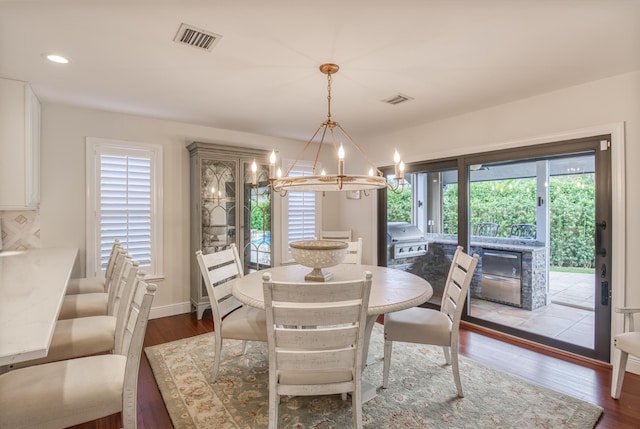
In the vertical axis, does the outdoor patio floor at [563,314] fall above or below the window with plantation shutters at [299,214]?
below

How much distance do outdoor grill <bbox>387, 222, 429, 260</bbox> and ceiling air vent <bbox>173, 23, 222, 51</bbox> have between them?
3311 millimetres

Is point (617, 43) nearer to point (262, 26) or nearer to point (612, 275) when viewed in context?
point (612, 275)

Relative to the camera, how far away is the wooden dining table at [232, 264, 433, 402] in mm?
1862

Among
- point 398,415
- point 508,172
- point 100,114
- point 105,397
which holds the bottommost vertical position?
point 398,415

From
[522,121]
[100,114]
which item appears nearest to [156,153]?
[100,114]

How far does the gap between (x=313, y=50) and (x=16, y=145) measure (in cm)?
267

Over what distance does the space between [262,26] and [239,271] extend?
1.94 metres

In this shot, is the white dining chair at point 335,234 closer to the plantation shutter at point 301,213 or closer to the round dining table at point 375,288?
the plantation shutter at point 301,213

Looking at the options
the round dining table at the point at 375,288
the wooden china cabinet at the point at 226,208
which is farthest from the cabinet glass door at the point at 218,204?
the round dining table at the point at 375,288

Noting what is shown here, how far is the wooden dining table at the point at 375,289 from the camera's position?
186 cm

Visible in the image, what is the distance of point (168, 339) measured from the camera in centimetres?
320

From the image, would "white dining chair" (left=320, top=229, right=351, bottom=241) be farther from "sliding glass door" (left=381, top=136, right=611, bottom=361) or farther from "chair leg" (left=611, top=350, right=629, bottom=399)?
"chair leg" (left=611, top=350, right=629, bottom=399)

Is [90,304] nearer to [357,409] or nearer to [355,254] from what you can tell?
[357,409]

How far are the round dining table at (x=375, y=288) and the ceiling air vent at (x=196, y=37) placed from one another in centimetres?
164
